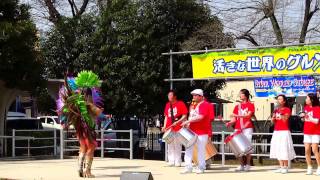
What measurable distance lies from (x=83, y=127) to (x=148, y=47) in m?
9.82

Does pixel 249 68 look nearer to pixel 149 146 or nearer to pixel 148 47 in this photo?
pixel 148 47

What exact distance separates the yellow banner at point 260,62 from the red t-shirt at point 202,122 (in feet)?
8.19

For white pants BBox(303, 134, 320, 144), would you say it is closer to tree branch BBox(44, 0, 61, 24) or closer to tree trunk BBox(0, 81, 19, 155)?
tree trunk BBox(0, 81, 19, 155)

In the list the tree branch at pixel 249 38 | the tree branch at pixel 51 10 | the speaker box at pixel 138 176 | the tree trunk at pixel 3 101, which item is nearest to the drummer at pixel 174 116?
the speaker box at pixel 138 176

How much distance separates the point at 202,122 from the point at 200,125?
0.31ft

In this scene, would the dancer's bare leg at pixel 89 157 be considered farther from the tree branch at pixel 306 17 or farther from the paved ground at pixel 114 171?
the tree branch at pixel 306 17

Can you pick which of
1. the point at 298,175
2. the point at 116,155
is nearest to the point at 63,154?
the point at 116,155

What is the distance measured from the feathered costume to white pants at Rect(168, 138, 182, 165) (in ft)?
10.3

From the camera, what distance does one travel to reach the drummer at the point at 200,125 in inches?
564

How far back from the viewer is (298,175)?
1391 cm

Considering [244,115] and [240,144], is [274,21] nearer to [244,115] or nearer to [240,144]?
[244,115]

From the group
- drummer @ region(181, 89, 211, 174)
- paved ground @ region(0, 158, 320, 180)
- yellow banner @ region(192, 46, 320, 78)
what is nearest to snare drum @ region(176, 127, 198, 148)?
drummer @ region(181, 89, 211, 174)

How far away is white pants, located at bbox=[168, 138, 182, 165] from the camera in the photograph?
53.9ft

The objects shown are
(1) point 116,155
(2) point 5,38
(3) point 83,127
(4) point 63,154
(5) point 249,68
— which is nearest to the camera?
(3) point 83,127
